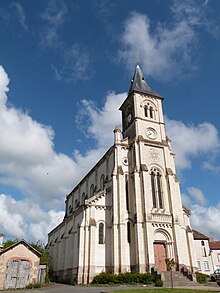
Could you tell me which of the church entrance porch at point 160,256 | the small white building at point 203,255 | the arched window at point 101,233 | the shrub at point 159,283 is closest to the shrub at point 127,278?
the shrub at point 159,283

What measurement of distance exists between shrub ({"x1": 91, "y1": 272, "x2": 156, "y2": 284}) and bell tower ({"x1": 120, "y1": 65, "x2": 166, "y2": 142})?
16144 mm

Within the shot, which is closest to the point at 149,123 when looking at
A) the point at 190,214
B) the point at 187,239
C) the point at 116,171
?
the point at 116,171

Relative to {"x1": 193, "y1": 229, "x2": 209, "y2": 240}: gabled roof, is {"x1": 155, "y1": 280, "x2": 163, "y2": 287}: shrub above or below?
below

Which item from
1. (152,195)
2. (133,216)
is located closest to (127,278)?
(133,216)

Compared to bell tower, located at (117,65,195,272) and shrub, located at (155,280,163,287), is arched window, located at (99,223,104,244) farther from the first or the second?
shrub, located at (155,280,163,287)

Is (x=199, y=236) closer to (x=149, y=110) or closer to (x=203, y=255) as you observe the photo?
(x=203, y=255)

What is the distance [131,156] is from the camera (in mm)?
32969

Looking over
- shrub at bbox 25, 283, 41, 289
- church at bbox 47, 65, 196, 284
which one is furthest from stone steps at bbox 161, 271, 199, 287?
shrub at bbox 25, 283, 41, 289

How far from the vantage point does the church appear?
2712cm

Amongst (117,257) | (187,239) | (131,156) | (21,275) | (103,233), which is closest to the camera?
(21,275)

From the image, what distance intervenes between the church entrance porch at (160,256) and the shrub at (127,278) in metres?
3.25

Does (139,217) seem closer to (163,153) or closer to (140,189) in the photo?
(140,189)

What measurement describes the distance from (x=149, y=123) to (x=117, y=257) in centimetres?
1780

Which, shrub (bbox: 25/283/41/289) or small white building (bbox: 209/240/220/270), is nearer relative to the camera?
shrub (bbox: 25/283/41/289)
